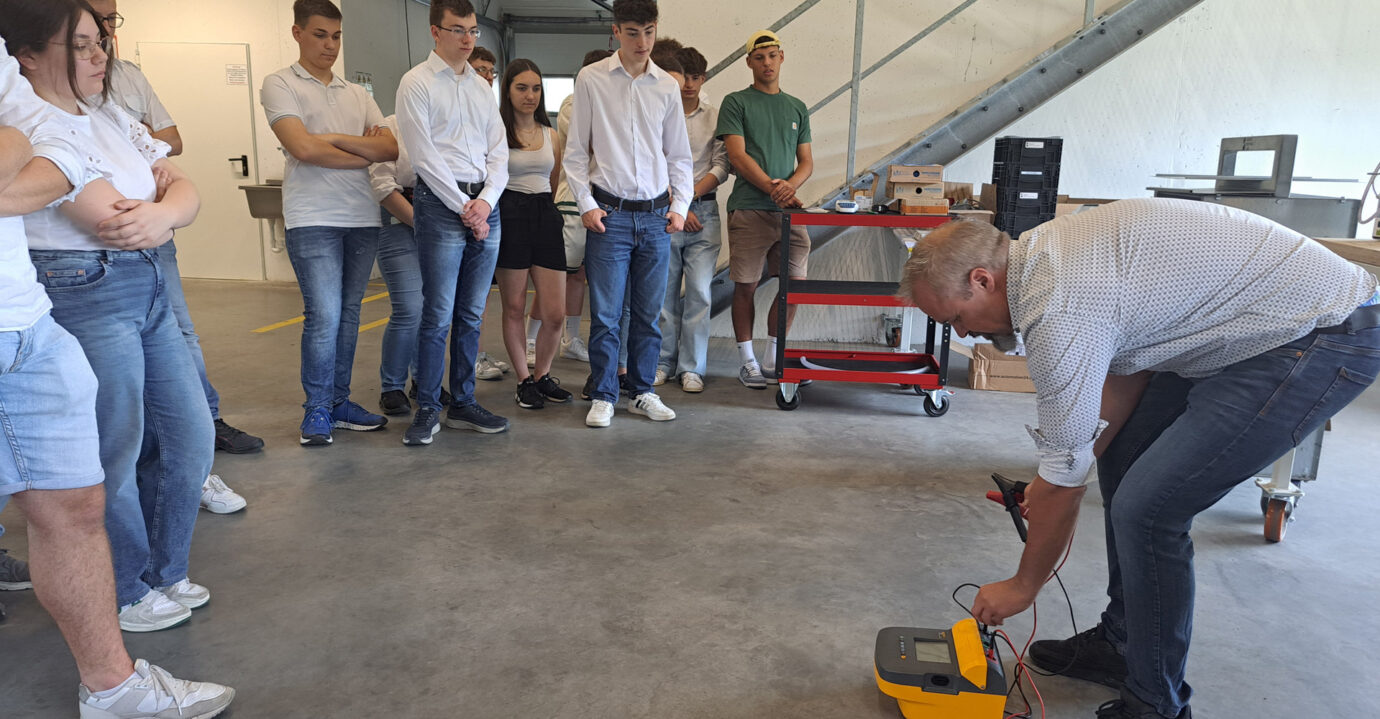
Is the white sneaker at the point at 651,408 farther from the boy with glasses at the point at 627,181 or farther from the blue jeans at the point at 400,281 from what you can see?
the blue jeans at the point at 400,281

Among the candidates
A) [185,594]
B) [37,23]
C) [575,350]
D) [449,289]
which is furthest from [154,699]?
[575,350]

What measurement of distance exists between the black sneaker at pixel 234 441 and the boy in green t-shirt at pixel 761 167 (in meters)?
2.58

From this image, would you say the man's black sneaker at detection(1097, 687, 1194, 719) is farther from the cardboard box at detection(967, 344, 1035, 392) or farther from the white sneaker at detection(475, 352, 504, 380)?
the white sneaker at detection(475, 352, 504, 380)

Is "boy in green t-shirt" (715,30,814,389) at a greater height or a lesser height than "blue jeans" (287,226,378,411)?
greater

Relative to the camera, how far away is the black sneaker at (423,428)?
4.00 meters

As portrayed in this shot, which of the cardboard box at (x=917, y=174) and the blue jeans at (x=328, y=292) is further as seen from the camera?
the cardboard box at (x=917, y=174)

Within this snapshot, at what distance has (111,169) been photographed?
82.3 inches

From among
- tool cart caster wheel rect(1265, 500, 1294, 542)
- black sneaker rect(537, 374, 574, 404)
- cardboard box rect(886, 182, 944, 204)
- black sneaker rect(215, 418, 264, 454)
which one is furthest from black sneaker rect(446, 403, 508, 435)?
tool cart caster wheel rect(1265, 500, 1294, 542)

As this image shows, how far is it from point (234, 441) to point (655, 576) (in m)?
2.18

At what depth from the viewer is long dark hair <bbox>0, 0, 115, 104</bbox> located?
188cm

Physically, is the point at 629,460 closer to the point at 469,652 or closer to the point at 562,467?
the point at 562,467

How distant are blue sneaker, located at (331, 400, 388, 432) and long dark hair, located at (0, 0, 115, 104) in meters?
2.42

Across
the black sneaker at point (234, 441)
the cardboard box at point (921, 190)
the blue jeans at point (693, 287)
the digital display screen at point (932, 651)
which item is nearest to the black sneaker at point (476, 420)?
the black sneaker at point (234, 441)

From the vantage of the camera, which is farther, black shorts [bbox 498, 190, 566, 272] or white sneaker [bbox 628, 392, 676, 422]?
white sneaker [bbox 628, 392, 676, 422]
